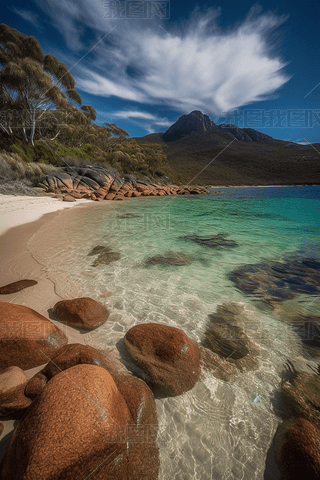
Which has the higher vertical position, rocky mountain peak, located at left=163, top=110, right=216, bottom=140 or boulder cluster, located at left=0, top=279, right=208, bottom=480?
rocky mountain peak, located at left=163, top=110, right=216, bottom=140

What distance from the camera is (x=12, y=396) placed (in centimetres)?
167

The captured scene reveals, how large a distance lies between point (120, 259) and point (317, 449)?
4689 mm

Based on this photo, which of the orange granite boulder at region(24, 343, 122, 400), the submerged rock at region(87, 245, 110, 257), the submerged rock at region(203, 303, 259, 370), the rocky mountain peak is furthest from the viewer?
the rocky mountain peak

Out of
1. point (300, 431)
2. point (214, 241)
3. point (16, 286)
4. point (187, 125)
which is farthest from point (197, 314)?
point (187, 125)

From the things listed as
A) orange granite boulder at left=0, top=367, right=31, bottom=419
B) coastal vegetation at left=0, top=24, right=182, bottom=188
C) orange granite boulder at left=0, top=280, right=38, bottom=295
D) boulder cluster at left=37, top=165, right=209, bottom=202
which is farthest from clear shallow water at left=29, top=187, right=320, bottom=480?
coastal vegetation at left=0, top=24, right=182, bottom=188

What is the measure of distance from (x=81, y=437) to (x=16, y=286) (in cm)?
324

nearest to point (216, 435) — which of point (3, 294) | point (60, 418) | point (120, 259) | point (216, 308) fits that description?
point (60, 418)

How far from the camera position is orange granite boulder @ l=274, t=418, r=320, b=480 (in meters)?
1.38

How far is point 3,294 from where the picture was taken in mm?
3445

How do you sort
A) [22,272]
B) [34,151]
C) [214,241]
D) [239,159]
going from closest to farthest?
[22,272] → [214,241] → [34,151] → [239,159]

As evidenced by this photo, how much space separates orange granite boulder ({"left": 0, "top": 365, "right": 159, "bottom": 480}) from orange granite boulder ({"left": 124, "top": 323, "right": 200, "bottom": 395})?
493 millimetres

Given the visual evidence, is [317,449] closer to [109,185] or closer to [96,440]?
[96,440]

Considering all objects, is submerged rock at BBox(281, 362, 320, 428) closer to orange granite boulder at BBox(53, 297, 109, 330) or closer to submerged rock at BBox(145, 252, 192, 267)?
orange granite boulder at BBox(53, 297, 109, 330)

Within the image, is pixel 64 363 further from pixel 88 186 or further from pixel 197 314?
pixel 88 186
